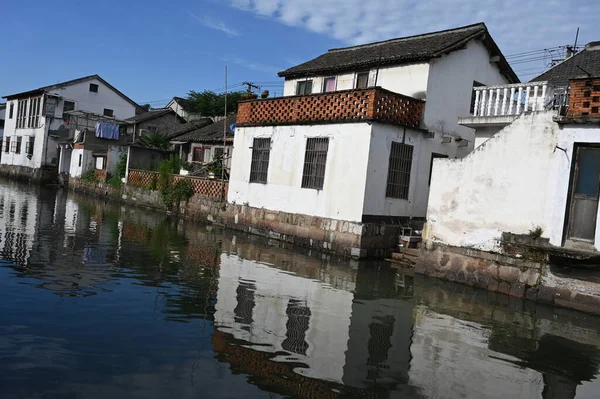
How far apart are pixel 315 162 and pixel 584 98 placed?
8.63 meters

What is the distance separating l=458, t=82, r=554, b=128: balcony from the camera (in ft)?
41.2

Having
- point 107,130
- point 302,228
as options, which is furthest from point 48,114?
point 302,228

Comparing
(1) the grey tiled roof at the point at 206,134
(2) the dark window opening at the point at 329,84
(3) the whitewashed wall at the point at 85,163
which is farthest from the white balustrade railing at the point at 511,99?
(3) the whitewashed wall at the point at 85,163

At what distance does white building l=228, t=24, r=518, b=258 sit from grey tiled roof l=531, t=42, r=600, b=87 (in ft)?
8.59

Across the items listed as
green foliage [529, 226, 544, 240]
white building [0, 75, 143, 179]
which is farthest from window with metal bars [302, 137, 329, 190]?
white building [0, 75, 143, 179]

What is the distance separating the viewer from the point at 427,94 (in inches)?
650

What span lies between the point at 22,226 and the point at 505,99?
14.5 m

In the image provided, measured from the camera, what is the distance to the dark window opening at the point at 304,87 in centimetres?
2069

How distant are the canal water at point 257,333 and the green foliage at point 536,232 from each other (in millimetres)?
1480

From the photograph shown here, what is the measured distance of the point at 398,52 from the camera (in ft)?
59.2

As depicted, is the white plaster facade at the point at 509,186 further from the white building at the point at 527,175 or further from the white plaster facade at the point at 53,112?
the white plaster facade at the point at 53,112

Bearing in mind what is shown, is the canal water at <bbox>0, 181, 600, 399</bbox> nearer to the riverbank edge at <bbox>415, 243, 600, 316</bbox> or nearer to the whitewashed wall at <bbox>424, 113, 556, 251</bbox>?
the riverbank edge at <bbox>415, 243, 600, 316</bbox>

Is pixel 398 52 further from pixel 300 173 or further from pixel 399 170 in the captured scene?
pixel 300 173

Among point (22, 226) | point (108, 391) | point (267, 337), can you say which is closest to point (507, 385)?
point (267, 337)
